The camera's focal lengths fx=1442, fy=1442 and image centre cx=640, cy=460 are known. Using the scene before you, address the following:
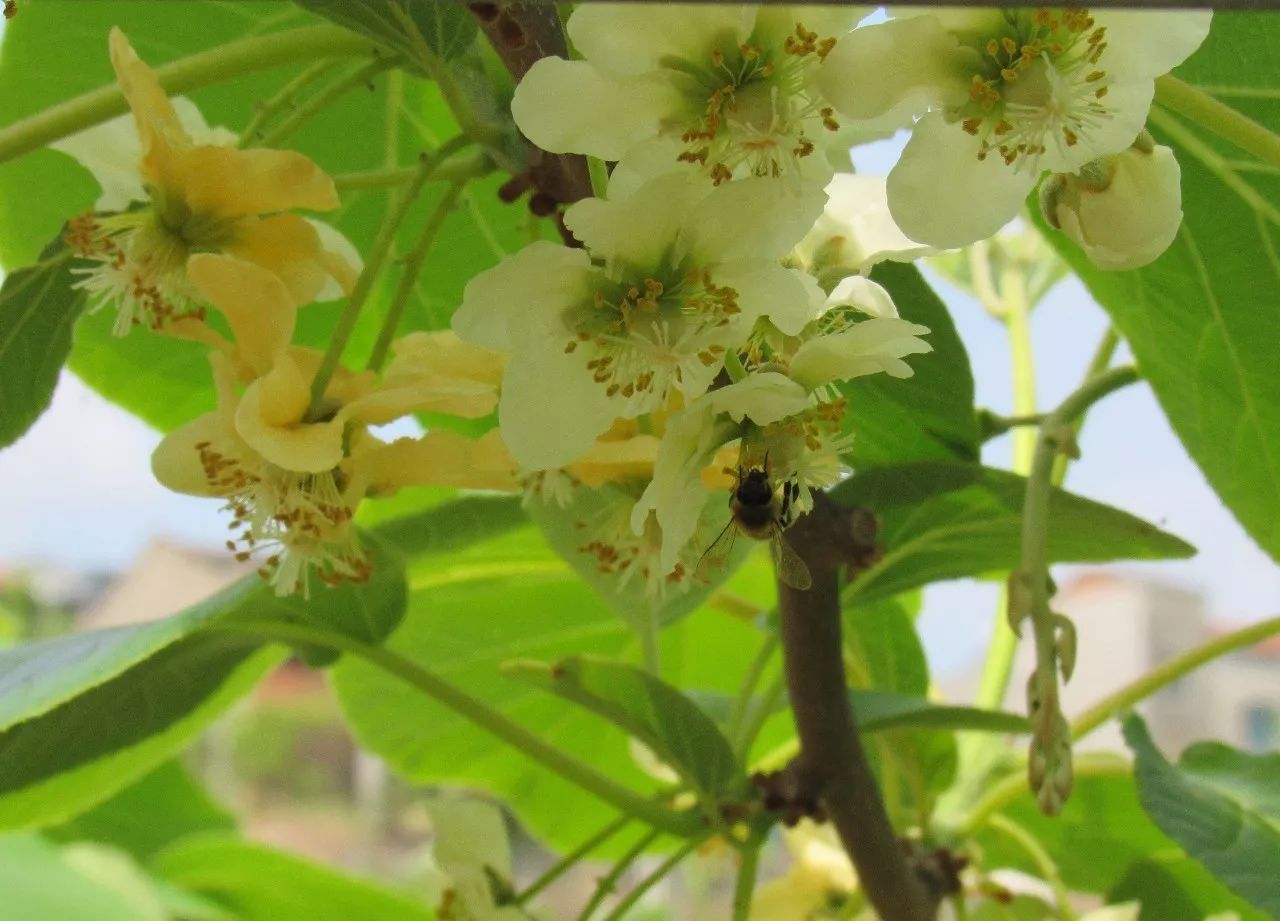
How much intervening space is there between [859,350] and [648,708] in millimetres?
202

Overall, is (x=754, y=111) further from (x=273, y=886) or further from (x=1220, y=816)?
(x=273, y=886)

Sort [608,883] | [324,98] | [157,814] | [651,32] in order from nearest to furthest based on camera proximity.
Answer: [651,32] → [324,98] → [608,883] → [157,814]

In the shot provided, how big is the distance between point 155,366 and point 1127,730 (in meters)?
0.40

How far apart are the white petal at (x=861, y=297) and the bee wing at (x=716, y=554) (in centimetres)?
6

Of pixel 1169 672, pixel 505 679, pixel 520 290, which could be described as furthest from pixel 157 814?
pixel 520 290

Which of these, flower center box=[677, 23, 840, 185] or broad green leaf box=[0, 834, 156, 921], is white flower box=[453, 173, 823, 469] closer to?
flower center box=[677, 23, 840, 185]

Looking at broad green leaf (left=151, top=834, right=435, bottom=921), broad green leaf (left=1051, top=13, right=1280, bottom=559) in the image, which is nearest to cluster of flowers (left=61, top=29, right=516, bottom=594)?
broad green leaf (left=1051, top=13, right=1280, bottom=559)

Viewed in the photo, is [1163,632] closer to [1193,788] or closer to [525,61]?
[1193,788]

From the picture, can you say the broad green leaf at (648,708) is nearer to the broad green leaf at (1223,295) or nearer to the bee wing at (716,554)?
the bee wing at (716,554)

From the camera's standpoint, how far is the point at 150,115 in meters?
0.30

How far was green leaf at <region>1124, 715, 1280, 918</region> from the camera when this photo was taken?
1.33 ft

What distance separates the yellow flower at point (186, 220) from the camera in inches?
12.1

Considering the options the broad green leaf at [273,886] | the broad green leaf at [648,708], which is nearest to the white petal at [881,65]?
the broad green leaf at [648,708]

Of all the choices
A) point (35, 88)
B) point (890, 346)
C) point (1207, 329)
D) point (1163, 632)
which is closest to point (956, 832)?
point (1207, 329)
